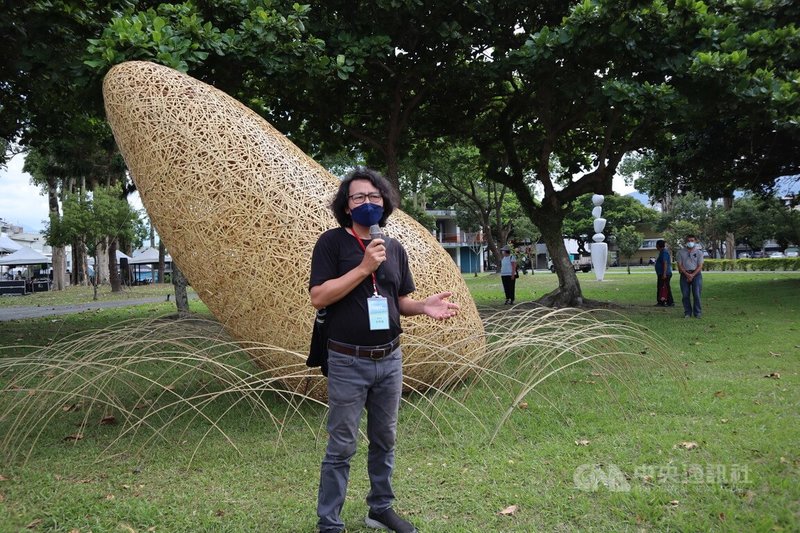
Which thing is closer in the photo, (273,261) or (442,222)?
(273,261)

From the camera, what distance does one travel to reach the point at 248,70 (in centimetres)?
859

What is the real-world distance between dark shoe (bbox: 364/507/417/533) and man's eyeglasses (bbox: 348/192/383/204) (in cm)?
154

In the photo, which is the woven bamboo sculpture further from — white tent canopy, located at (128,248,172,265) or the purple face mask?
white tent canopy, located at (128,248,172,265)

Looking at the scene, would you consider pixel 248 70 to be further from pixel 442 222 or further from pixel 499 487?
pixel 442 222

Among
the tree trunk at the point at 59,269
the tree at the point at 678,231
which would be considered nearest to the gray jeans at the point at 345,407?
the tree trunk at the point at 59,269

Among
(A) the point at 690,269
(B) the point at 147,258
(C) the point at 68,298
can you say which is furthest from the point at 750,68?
(B) the point at 147,258

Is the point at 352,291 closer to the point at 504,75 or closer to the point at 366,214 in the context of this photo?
the point at 366,214

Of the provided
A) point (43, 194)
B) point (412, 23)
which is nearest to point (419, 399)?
point (412, 23)

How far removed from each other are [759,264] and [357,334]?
36781 mm

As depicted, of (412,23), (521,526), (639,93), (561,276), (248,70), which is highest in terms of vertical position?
(412,23)

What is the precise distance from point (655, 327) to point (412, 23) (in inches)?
254

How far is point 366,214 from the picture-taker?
104 inches

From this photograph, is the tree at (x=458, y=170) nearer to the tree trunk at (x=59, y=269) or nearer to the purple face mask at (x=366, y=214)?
the purple face mask at (x=366, y=214)

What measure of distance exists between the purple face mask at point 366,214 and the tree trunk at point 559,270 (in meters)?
10.0
